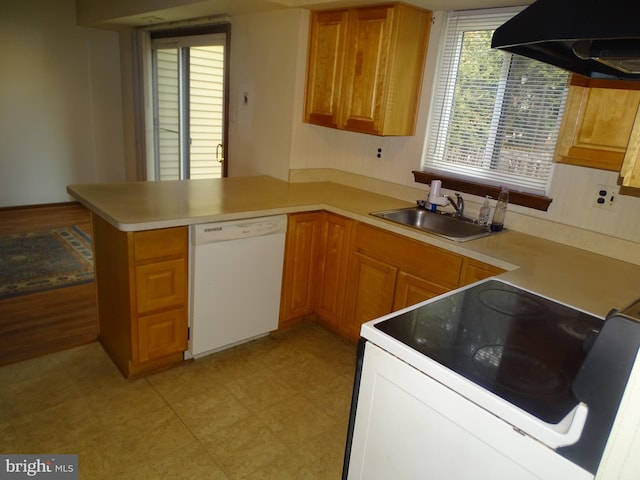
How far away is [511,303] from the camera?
156 centimetres

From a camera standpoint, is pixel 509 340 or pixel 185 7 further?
pixel 185 7

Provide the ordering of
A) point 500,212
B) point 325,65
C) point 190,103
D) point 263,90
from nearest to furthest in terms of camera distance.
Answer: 1. point 500,212
2. point 325,65
3. point 263,90
4. point 190,103

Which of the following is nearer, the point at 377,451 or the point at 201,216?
the point at 377,451

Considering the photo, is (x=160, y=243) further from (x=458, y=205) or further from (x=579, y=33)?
(x=579, y=33)

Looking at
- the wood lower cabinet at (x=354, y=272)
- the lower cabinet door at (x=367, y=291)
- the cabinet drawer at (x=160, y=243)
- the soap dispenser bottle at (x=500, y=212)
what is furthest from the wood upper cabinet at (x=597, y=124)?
the cabinet drawer at (x=160, y=243)

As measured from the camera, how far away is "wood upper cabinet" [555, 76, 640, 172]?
71.1 inches

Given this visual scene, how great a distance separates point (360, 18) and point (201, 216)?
1610 millimetres

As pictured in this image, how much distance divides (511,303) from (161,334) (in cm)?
179

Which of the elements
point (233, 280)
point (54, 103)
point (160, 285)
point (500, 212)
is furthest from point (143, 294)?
point (54, 103)

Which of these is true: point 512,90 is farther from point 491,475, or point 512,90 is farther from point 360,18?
point 491,475

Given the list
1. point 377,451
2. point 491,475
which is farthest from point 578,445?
point 377,451

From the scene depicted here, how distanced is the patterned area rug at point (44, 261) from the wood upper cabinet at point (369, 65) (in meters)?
2.40

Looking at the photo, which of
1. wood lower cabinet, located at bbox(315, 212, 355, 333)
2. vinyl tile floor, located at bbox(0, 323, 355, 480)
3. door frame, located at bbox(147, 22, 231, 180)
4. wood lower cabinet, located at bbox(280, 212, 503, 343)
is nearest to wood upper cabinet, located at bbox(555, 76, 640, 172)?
wood lower cabinet, located at bbox(280, 212, 503, 343)

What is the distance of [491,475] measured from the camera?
1.06 metres
